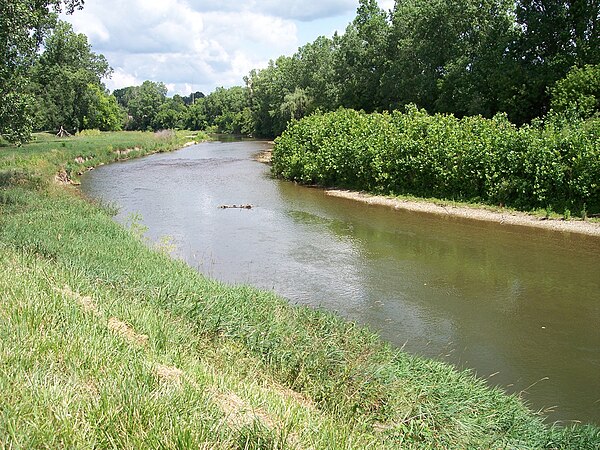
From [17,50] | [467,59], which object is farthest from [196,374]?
[467,59]

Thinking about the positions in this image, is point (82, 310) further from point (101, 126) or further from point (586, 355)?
point (101, 126)

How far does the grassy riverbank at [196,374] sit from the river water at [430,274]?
72.0 inches

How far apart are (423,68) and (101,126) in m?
56.7

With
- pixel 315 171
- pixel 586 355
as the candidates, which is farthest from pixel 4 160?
pixel 586 355

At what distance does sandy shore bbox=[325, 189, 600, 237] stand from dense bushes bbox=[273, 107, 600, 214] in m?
0.81

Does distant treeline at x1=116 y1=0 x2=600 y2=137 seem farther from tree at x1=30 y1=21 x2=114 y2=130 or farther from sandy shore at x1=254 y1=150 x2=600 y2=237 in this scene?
tree at x1=30 y1=21 x2=114 y2=130

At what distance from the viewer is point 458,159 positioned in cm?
2367

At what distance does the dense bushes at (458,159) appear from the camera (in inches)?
801

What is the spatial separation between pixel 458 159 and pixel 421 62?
1777 cm

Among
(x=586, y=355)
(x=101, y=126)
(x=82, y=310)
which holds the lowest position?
(x=586, y=355)

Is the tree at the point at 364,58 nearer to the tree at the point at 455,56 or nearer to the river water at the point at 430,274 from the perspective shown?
the tree at the point at 455,56

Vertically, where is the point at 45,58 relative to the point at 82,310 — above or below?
above

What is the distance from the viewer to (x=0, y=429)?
3609 mm

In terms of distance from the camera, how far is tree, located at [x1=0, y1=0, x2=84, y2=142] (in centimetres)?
1541
